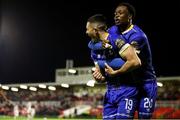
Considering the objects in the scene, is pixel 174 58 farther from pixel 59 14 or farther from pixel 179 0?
pixel 59 14

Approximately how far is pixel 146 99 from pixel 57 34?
88.3 feet

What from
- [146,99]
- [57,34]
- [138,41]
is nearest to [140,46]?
[138,41]

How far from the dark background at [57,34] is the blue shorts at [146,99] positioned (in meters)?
20.4

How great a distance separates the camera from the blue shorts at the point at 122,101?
4.86 meters

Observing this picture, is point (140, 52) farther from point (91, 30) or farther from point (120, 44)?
point (91, 30)

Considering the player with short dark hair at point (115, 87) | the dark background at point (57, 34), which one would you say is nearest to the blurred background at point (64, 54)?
the dark background at point (57, 34)

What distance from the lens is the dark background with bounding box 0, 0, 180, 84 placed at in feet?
85.3

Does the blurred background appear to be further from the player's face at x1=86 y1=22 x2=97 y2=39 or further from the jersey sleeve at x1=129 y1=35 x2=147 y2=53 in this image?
the jersey sleeve at x1=129 y1=35 x2=147 y2=53

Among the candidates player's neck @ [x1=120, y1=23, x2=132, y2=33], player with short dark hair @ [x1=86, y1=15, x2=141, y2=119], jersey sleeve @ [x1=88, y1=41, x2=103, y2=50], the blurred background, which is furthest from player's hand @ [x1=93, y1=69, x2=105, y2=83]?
the blurred background

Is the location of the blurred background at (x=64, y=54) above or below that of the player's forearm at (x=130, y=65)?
above

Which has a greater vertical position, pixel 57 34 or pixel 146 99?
pixel 57 34

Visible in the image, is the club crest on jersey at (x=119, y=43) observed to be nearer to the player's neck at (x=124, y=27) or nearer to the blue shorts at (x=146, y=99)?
the player's neck at (x=124, y=27)

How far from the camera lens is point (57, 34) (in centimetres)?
3172

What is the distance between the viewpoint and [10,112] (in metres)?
21.9
